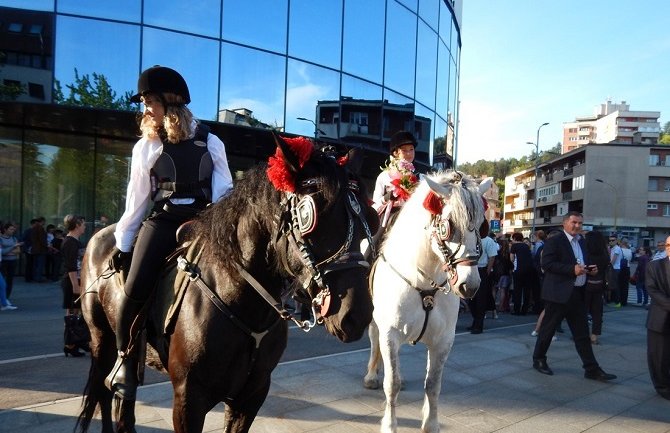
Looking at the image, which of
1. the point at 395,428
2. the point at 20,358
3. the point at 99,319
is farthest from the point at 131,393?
the point at 20,358

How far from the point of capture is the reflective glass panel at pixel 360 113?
53.9ft

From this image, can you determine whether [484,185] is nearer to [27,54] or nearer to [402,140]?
[402,140]

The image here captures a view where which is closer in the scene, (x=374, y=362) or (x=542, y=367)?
(x=374, y=362)

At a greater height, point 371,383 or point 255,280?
point 255,280

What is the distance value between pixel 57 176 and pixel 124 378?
15.6 m

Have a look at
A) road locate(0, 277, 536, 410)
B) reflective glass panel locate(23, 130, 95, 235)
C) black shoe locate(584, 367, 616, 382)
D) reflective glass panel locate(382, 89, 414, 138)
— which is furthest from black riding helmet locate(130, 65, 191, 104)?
reflective glass panel locate(23, 130, 95, 235)

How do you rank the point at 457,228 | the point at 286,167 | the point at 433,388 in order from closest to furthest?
the point at 286,167, the point at 457,228, the point at 433,388

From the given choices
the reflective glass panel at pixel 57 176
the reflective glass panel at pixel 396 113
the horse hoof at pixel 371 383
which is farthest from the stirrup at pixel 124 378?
the reflective glass panel at pixel 396 113

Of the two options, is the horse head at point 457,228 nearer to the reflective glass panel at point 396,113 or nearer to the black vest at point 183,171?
the black vest at point 183,171

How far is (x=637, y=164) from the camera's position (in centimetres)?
5231

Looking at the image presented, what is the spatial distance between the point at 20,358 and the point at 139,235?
17.5 ft

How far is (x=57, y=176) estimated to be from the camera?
15.7 m

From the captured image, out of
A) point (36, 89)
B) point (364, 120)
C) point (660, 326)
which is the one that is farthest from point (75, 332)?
point (364, 120)

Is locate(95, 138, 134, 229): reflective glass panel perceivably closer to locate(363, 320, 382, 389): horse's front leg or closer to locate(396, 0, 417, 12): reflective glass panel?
locate(396, 0, 417, 12): reflective glass panel
